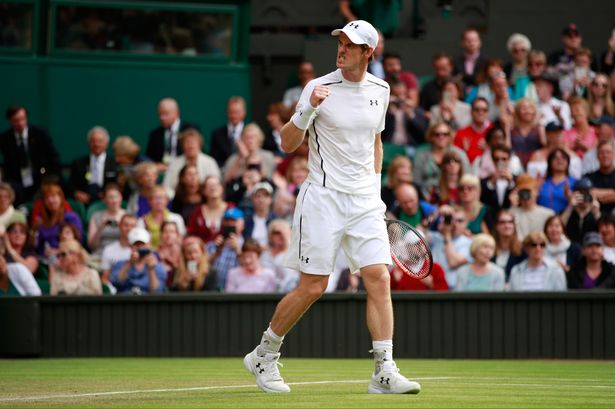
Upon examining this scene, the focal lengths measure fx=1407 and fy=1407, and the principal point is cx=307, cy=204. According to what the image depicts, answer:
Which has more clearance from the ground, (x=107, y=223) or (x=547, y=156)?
(x=547, y=156)

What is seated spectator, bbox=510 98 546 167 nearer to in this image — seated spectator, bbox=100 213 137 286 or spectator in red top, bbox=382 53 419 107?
spectator in red top, bbox=382 53 419 107

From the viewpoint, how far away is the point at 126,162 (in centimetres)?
1656

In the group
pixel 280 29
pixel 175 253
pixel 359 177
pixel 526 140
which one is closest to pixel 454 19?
pixel 280 29

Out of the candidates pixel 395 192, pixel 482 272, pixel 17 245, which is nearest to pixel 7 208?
pixel 17 245

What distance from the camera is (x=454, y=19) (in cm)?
1962

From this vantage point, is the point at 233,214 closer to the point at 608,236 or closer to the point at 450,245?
the point at 450,245

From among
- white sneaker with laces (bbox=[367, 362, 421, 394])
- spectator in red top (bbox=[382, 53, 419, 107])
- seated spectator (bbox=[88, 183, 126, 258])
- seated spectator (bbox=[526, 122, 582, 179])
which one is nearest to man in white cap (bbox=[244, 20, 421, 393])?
white sneaker with laces (bbox=[367, 362, 421, 394])

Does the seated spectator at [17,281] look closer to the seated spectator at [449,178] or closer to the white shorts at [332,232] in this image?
the seated spectator at [449,178]

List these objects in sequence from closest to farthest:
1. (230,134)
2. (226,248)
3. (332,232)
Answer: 1. (332,232)
2. (226,248)
3. (230,134)

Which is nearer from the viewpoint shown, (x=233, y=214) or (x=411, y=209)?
(x=411, y=209)

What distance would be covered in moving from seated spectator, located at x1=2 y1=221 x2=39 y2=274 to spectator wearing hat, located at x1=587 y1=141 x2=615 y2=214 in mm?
6069

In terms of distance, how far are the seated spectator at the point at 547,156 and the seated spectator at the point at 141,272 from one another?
4.41 meters

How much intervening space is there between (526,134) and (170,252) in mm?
4518

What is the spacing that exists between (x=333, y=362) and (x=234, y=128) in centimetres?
491
